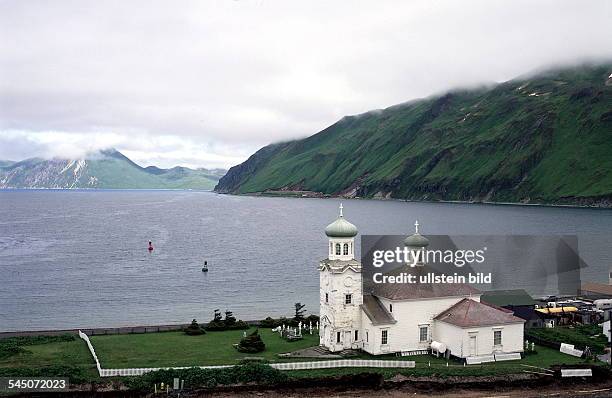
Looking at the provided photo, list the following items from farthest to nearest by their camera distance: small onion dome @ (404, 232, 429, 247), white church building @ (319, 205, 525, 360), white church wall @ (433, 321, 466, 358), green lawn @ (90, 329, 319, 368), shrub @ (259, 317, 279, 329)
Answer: shrub @ (259, 317, 279, 329) < small onion dome @ (404, 232, 429, 247) < white church building @ (319, 205, 525, 360) < white church wall @ (433, 321, 466, 358) < green lawn @ (90, 329, 319, 368)

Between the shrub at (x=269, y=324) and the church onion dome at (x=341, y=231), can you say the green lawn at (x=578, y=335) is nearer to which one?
the church onion dome at (x=341, y=231)

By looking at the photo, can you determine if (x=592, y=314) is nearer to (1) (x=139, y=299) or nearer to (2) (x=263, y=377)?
(2) (x=263, y=377)

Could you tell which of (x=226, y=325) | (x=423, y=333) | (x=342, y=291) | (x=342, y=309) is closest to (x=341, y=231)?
(x=342, y=291)

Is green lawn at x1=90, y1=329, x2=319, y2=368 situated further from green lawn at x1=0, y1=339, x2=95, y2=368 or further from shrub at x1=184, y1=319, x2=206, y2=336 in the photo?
green lawn at x1=0, y1=339, x2=95, y2=368

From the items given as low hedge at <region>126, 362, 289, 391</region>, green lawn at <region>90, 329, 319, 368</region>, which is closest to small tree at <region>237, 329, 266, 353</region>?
green lawn at <region>90, 329, 319, 368</region>

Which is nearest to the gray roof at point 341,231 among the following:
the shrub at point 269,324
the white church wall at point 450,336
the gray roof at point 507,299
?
the white church wall at point 450,336
